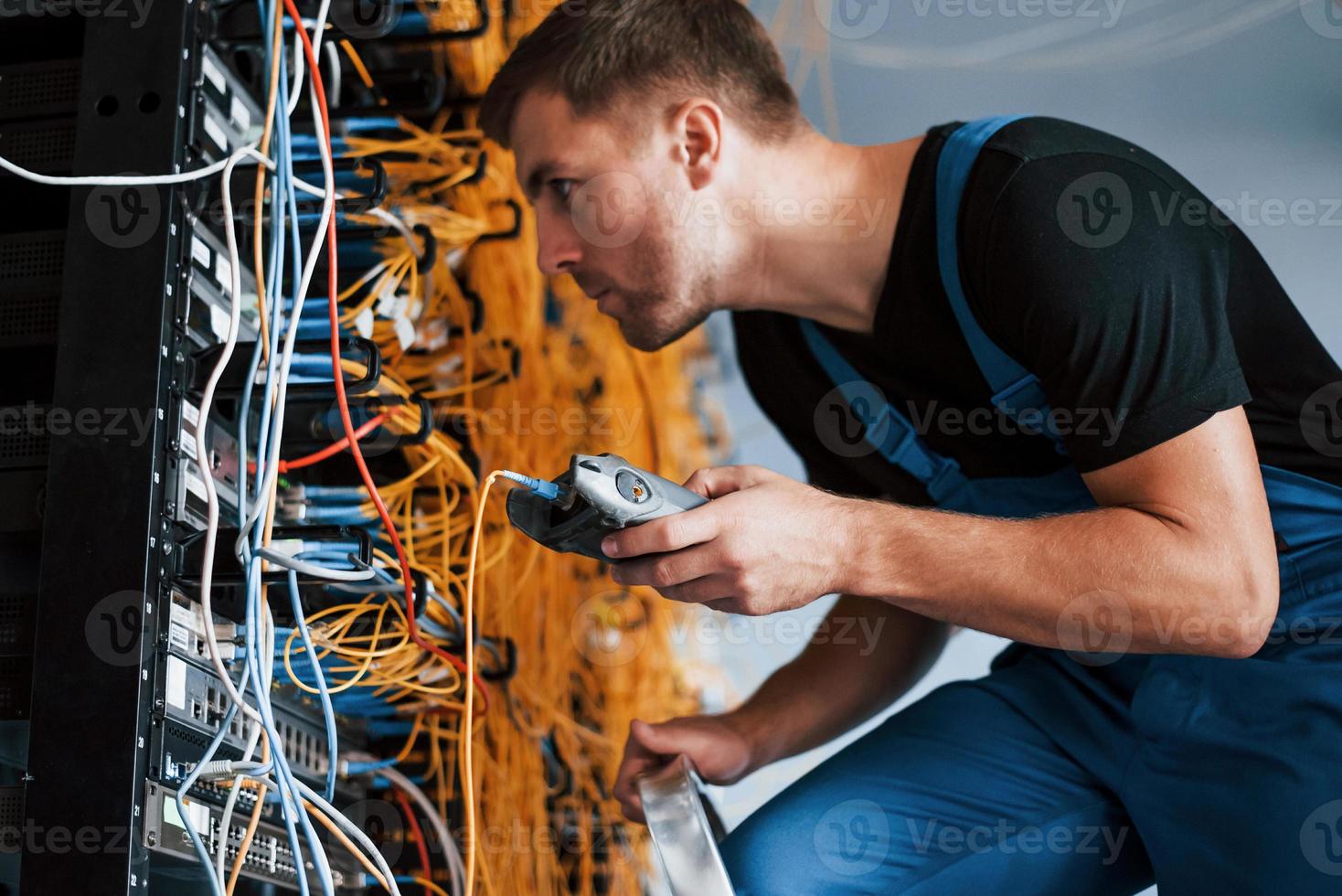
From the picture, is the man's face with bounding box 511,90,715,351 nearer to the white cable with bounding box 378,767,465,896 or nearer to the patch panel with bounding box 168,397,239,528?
the patch panel with bounding box 168,397,239,528

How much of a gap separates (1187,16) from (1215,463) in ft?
4.85

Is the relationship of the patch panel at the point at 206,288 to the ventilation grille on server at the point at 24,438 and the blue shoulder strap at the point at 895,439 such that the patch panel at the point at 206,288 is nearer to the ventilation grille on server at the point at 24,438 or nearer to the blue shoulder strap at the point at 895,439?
the ventilation grille on server at the point at 24,438

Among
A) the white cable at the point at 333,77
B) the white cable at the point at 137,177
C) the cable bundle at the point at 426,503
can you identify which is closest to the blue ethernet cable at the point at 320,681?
the cable bundle at the point at 426,503

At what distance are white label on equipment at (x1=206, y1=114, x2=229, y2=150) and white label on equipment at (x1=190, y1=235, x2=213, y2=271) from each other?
10 cm

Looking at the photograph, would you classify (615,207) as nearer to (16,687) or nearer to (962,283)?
(962,283)

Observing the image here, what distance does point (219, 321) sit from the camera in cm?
113

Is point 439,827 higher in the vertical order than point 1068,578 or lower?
lower

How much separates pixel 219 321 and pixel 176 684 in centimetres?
36

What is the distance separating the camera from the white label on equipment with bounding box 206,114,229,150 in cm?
111

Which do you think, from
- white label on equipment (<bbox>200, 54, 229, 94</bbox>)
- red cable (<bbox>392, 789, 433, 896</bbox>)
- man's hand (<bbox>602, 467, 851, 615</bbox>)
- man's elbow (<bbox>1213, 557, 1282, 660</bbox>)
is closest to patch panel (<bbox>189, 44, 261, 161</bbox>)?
white label on equipment (<bbox>200, 54, 229, 94</bbox>)

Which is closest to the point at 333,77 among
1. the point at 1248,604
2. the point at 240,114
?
the point at 240,114

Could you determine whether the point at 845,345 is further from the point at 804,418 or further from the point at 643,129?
the point at 643,129

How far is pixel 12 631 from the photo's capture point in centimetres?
103

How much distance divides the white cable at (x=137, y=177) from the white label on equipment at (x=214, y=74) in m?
0.12
